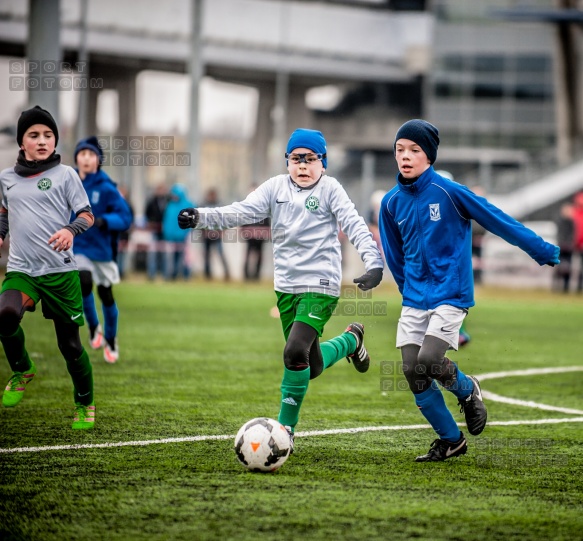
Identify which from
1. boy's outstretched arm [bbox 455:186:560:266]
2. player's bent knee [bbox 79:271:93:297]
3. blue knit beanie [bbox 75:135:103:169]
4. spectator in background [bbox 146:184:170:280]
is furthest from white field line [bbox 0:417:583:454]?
spectator in background [bbox 146:184:170:280]

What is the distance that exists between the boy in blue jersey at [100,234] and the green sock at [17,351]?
113 inches

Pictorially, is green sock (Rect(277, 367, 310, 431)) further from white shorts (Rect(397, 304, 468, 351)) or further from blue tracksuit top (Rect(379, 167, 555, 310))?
blue tracksuit top (Rect(379, 167, 555, 310))

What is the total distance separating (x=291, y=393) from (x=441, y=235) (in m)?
1.34

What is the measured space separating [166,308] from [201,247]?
37.1 ft

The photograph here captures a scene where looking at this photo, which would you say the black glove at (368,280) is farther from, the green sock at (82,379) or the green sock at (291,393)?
the green sock at (82,379)

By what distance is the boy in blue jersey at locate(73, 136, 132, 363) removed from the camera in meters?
10.5

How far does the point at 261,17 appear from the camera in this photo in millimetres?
49281

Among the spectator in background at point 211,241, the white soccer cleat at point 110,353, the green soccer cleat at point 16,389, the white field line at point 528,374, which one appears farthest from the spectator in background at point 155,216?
the green soccer cleat at point 16,389

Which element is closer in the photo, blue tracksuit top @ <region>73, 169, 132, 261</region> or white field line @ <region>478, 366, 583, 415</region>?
white field line @ <region>478, 366, 583, 415</region>

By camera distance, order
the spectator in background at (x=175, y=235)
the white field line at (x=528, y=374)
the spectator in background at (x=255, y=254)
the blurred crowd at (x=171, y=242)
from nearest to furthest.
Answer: the white field line at (x=528, y=374) < the spectator in background at (x=175, y=235) < the blurred crowd at (x=171, y=242) < the spectator in background at (x=255, y=254)

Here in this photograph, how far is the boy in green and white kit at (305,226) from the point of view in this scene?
22.4 ft

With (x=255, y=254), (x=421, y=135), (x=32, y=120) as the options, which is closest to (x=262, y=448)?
(x=421, y=135)

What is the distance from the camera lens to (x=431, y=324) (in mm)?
6402

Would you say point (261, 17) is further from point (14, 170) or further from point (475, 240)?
point (14, 170)
